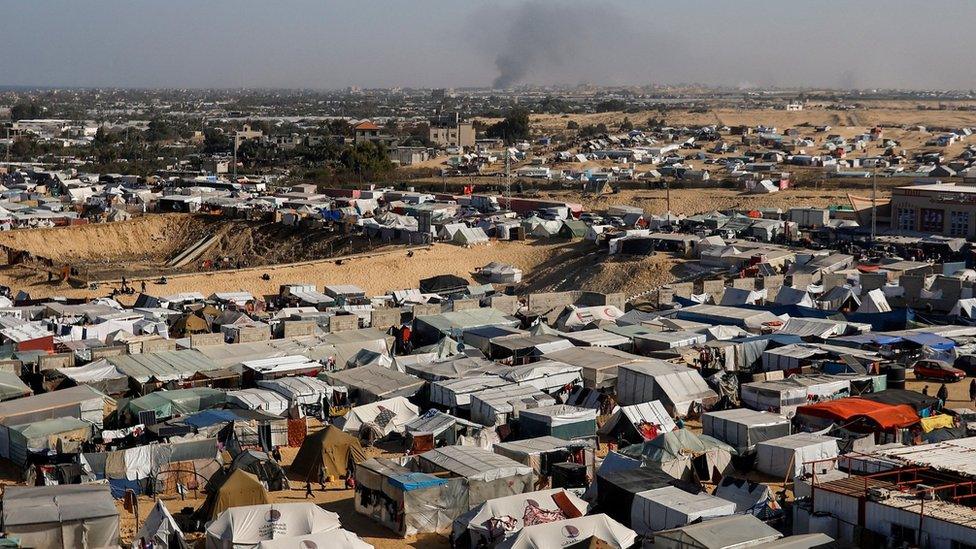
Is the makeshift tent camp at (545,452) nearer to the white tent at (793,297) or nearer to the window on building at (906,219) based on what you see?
the white tent at (793,297)

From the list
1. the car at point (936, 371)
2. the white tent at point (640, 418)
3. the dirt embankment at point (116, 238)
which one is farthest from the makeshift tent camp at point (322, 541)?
the dirt embankment at point (116, 238)

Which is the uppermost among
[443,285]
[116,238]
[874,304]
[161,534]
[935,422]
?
[161,534]

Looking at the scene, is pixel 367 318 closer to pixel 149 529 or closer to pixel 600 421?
pixel 600 421

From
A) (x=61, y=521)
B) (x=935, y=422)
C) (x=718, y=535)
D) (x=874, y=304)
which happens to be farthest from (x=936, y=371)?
(x=61, y=521)

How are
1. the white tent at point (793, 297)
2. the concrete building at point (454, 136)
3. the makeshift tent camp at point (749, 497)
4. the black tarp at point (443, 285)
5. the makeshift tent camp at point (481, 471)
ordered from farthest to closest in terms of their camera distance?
1. the concrete building at point (454, 136)
2. the black tarp at point (443, 285)
3. the white tent at point (793, 297)
4. the makeshift tent camp at point (481, 471)
5. the makeshift tent camp at point (749, 497)

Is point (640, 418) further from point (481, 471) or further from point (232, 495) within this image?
point (232, 495)

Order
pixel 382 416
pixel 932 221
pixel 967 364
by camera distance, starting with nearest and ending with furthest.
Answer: pixel 382 416 < pixel 967 364 < pixel 932 221
